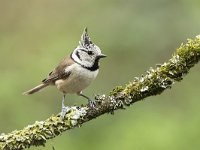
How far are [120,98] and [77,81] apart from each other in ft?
4.11

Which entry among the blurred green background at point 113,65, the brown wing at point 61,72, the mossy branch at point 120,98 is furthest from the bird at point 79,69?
the blurred green background at point 113,65

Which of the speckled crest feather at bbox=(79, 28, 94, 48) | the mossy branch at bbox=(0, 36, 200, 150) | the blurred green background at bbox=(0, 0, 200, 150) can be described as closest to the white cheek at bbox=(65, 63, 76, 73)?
the speckled crest feather at bbox=(79, 28, 94, 48)

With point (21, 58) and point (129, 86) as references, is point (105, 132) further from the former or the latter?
point (129, 86)

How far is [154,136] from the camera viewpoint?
25.5 ft

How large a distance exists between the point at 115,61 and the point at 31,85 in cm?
105

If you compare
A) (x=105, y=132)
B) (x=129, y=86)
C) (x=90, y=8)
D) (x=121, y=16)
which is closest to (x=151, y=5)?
(x=121, y=16)

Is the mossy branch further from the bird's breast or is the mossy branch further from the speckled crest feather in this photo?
the bird's breast

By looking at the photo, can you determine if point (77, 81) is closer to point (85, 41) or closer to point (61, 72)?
point (61, 72)

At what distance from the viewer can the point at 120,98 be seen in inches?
198

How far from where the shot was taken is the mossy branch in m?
4.87

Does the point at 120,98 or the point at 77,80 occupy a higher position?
the point at 77,80

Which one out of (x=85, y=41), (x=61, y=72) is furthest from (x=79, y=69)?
(x=85, y=41)

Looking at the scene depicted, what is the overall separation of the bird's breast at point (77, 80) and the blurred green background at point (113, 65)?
5.15 ft

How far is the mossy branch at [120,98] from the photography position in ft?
16.0
